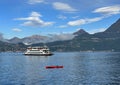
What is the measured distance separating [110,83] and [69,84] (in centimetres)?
1393

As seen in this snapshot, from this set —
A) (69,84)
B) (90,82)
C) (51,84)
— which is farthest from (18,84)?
(90,82)

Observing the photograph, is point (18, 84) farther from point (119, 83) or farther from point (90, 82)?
point (119, 83)

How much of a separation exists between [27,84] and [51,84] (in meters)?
7.96

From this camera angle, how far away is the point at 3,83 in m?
93.8

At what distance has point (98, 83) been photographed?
93.1 meters

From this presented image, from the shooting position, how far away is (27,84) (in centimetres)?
9138

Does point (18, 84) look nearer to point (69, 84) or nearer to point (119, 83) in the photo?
point (69, 84)

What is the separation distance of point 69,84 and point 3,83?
22505mm

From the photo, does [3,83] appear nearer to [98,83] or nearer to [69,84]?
[69,84]

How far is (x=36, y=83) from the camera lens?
307ft

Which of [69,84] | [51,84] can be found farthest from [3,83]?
[69,84]

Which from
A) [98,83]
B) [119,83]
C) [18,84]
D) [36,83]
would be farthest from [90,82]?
[18,84]

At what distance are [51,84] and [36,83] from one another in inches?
220

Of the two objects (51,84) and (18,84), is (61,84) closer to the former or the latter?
(51,84)
